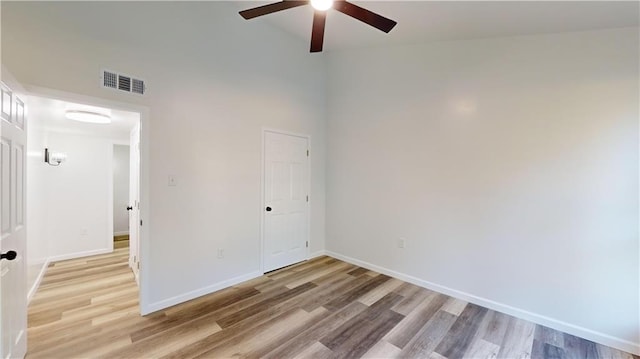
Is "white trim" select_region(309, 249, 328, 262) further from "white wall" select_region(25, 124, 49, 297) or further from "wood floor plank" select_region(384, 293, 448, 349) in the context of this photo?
"white wall" select_region(25, 124, 49, 297)

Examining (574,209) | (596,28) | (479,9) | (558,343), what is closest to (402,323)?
(558,343)

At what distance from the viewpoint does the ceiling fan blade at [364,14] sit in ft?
6.40

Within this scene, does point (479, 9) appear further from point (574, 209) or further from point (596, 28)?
point (574, 209)

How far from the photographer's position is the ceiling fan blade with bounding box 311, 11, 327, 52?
2.02m

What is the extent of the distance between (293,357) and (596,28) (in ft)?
12.5

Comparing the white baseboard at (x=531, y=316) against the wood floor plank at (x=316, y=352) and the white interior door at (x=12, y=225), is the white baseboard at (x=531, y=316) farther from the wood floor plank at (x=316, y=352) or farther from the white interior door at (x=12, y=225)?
the white interior door at (x=12, y=225)

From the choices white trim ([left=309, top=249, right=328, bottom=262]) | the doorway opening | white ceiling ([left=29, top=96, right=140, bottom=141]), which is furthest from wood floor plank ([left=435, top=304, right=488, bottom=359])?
white ceiling ([left=29, top=96, right=140, bottom=141])

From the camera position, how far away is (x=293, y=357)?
2.13m

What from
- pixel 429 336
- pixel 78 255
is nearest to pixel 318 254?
pixel 429 336

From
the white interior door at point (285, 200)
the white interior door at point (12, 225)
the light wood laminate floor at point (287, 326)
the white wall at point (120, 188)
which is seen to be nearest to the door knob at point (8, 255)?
the white interior door at point (12, 225)

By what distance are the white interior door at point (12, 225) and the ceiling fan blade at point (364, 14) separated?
219cm

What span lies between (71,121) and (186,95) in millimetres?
2172

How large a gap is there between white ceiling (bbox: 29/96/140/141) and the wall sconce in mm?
387

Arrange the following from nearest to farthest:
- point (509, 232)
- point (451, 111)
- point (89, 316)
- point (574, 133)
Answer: point (574, 133)
point (89, 316)
point (509, 232)
point (451, 111)
